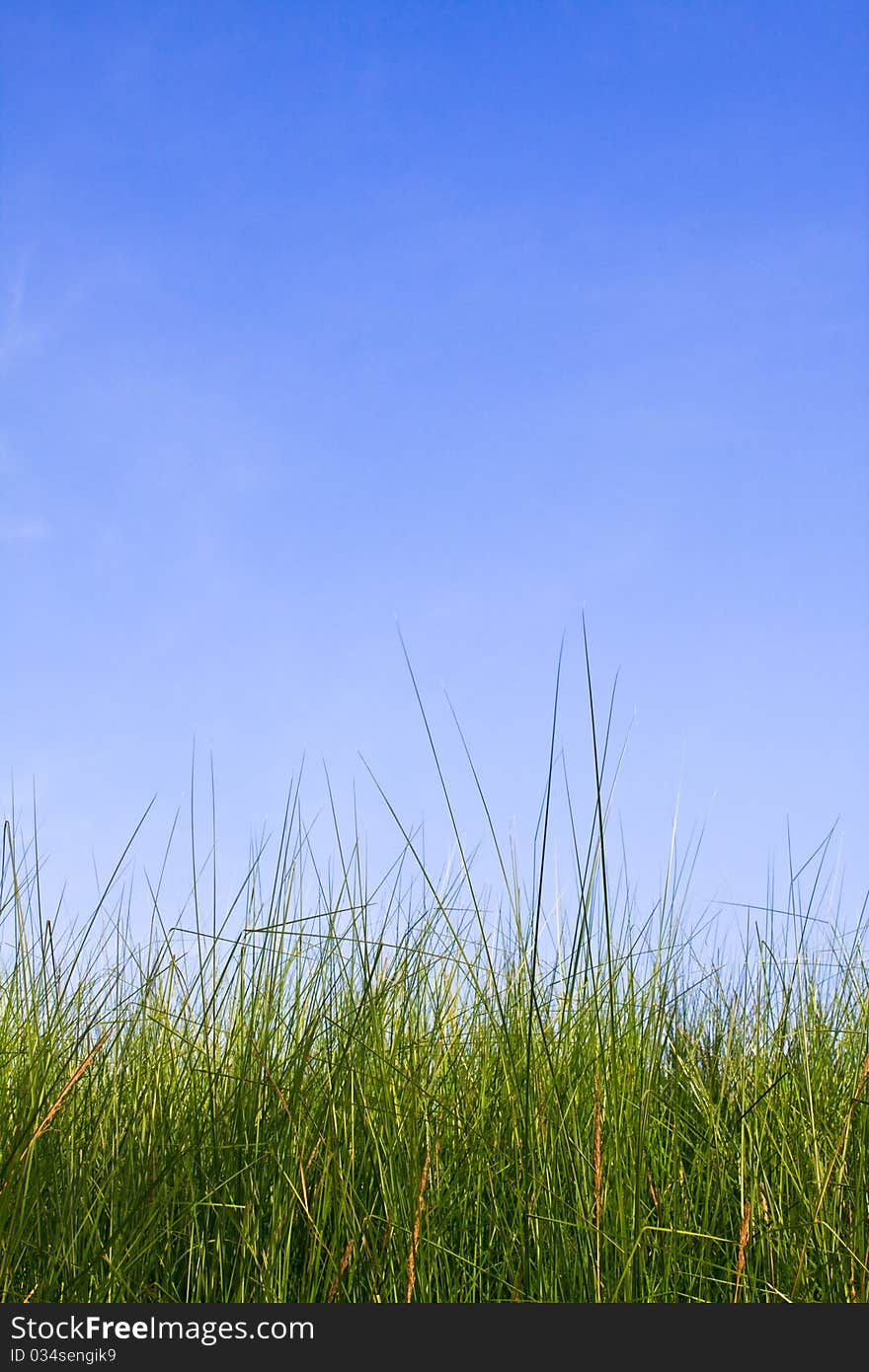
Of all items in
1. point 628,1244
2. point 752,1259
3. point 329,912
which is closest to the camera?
point 628,1244

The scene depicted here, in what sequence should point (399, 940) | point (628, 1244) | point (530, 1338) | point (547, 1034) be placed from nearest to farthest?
point (530, 1338), point (628, 1244), point (547, 1034), point (399, 940)

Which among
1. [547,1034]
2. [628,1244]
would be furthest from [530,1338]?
[547,1034]

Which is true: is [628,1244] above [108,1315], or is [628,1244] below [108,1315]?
above

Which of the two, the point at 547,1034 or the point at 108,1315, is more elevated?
the point at 547,1034

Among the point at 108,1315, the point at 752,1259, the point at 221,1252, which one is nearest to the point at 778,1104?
the point at 752,1259

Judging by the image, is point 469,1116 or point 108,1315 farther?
point 469,1116

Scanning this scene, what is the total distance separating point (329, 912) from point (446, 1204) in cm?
87

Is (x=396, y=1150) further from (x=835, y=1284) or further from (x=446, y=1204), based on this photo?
(x=835, y=1284)

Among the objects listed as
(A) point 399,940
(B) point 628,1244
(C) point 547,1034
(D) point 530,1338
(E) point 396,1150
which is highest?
(A) point 399,940

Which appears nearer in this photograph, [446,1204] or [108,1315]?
[108,1315]

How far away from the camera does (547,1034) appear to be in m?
2.83

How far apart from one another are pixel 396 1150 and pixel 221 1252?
49cm

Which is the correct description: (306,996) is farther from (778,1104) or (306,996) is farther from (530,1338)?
(778,1104)

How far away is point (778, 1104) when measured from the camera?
3119 mm
